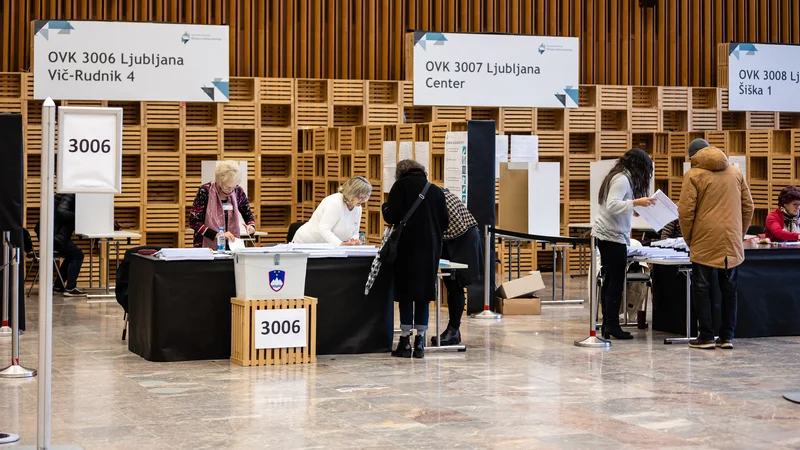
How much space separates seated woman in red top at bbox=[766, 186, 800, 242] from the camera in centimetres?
945

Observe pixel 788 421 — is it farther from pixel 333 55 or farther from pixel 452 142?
pixel 333 55

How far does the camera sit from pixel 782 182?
1398 centimetres

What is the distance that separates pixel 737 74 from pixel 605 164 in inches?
113

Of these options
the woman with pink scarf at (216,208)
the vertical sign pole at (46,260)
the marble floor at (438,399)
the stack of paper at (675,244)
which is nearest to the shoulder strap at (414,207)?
the marble floor at (438,399)

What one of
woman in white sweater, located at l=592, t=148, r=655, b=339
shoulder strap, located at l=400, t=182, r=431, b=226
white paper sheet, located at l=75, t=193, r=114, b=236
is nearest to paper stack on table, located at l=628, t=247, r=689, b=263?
woman in white sweater, located at l=592, t=148, r=655, b=339

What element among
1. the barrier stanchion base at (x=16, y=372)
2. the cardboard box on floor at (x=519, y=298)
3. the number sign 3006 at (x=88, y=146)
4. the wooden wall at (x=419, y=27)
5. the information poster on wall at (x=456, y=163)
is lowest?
the barrier stanchion base at (x=16, y=372)

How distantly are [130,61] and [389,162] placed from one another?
10.7 feet

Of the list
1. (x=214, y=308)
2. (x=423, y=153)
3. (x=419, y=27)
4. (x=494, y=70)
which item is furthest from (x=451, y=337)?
(x=419, y=27)

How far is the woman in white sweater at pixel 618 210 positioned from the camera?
846cm

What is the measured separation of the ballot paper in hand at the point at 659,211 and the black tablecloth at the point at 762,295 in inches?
21.4

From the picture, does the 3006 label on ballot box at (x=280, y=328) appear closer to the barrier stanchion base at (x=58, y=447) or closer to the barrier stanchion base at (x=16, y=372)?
the barrier stanchion base at (x=16, y=372)

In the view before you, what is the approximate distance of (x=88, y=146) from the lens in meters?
5.02

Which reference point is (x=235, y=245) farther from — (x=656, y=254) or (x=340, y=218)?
(x=656, y=254)

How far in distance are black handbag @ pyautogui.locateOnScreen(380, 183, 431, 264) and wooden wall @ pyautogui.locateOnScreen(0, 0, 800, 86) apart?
25.6 feet
